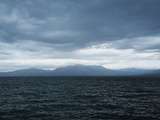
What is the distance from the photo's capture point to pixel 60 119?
116 feet

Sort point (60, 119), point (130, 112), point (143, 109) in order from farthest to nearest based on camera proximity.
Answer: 1. point (143, 109)
2. point (130, 112)
3. point (60, 119)

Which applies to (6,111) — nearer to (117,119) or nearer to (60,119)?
(60,119)

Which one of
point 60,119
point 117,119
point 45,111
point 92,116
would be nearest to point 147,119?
point 117,119

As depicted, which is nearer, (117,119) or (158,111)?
(117,119)

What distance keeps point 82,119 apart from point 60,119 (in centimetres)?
324

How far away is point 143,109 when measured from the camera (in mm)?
44438

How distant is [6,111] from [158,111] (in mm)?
26514

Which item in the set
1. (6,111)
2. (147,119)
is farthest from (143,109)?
(6,111)

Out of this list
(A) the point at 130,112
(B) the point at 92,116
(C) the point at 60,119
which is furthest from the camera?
(A) the point at 130,112

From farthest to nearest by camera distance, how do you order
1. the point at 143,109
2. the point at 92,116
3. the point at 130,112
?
the point at 143,109, the point at 130,112, the point at 92,116

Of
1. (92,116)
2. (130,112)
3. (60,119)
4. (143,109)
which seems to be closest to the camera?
(60,119)

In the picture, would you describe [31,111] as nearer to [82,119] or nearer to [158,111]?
[82,119]

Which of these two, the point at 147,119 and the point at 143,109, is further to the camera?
the point at 143,109

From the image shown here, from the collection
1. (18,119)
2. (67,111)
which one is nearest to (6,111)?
(18,119)
